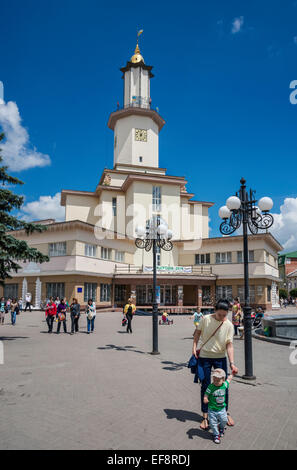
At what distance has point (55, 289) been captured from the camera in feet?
99.1

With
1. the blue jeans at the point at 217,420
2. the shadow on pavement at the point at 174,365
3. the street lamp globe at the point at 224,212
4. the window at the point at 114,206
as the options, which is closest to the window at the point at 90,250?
the window at the point at 114,206

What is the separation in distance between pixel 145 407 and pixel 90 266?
25.3 metres

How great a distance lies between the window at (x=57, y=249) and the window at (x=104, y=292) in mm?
5299

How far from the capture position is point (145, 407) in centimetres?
571

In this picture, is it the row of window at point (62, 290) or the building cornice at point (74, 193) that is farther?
the building cornice at point (74, 193)

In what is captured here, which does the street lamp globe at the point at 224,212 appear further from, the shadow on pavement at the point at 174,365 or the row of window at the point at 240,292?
the row of window at the point at 240,292

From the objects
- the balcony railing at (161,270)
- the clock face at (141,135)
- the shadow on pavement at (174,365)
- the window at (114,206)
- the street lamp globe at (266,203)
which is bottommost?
the shadow on pavement at (174,365)

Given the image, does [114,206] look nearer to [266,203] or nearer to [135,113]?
[135,113]

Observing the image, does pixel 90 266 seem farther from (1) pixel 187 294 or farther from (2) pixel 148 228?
(2) pixel 148 228

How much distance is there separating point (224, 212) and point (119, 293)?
27.1 metres

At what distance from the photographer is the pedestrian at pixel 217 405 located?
442 centimetres

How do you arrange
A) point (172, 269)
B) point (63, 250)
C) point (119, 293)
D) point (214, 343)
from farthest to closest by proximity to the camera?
point (119, 293) < point (172, 269) < point (63, 250) < point (214, 343)

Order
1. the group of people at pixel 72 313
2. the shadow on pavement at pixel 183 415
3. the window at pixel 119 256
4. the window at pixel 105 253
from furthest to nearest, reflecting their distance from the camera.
A: the window at pixel 119 256
the window at pixel 105 253
the group of people at pixel 72 313
the shadow on pavement at pixel 183 415

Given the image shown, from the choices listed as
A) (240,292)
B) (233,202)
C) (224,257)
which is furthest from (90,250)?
(233,202)
